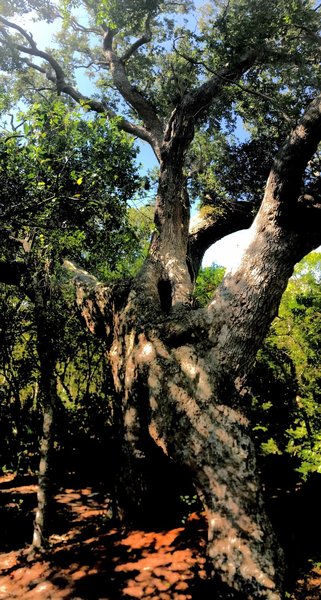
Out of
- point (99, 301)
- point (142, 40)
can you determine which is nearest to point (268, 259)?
point (99, 301)

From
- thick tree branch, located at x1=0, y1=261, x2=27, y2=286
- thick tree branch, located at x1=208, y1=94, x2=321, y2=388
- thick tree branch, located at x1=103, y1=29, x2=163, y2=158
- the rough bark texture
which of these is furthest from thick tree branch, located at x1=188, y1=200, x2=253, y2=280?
the rough bark texture

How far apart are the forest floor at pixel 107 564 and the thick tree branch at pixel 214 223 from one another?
19.9ft

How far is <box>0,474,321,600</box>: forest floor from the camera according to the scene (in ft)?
11.0

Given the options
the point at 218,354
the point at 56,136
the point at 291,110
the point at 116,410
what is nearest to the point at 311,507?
the point at 218,354

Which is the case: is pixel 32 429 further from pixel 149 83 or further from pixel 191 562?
pixel 149 83

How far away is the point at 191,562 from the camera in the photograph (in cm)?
381

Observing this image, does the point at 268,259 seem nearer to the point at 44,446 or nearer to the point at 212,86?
the point at 44,446

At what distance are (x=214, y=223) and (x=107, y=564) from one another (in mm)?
7622

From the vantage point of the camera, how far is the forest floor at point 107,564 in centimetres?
335

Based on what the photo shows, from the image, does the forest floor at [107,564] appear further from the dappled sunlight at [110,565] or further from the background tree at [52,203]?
the background tree at [52,203]

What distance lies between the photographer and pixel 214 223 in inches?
368

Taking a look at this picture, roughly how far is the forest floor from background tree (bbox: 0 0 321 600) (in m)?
0.48

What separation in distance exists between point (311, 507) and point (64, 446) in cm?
493

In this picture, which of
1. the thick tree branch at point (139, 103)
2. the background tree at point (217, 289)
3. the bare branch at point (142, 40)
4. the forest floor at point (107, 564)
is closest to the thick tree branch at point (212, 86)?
the background tree at point (217, 289)
